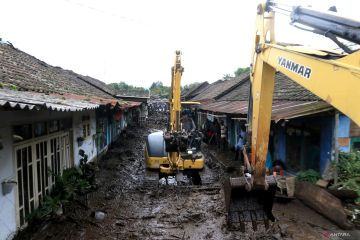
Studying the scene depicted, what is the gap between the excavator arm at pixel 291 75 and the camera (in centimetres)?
304

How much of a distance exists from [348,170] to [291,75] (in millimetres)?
5655

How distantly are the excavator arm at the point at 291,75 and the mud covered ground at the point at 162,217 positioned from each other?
2.79 meters

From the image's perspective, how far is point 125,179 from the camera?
12.4 m

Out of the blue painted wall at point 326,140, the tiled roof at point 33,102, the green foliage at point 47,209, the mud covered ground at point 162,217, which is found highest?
the tiled roof at point 33,102

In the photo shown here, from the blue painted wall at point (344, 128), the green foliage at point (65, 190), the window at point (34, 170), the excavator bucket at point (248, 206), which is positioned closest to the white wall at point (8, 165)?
the window at point (34, 170)

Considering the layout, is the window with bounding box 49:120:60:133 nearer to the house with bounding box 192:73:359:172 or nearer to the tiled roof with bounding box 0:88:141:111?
the tiled roof with bounding box 0:88:141:111

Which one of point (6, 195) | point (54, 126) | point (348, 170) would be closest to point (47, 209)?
point (6, 195)

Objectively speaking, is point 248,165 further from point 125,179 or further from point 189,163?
point 125,179

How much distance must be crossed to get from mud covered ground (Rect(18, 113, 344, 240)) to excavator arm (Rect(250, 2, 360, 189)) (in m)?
2.79

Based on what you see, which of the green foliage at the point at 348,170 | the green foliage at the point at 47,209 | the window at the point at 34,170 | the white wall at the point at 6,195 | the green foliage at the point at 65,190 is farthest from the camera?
the green foliage at the point at 348,170

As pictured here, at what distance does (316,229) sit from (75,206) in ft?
19.5

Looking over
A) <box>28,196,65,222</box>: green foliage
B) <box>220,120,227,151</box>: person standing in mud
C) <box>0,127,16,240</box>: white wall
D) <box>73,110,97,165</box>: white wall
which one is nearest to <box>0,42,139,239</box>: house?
<box>0,127,16,240</box>: white wall

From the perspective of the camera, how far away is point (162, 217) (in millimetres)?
8109

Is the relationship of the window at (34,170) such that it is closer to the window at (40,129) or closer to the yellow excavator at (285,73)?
the window at (40,129)
